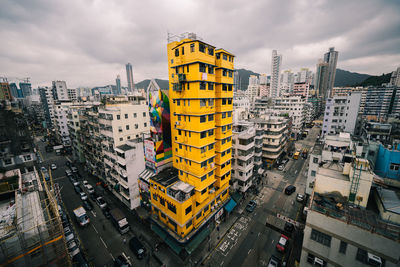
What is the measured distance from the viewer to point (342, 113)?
64625mm

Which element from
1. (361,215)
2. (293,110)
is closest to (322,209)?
(361,215)

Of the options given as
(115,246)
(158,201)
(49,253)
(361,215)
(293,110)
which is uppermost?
(293,110)

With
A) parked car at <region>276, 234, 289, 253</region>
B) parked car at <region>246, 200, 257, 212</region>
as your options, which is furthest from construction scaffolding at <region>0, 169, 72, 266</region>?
parked car at <region>246, 200, 257, 212</region>

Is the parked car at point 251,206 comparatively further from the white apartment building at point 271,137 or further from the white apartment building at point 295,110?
the white apartment building at point 295,110

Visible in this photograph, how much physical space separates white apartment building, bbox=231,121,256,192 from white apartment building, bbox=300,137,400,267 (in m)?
17.0

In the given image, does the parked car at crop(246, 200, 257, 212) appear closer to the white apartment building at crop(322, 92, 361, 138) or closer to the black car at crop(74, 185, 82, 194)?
the black car at crop(74, 185, 82, 194)

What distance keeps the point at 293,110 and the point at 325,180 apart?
7892 centimetres

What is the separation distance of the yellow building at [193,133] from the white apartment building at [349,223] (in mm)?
16539

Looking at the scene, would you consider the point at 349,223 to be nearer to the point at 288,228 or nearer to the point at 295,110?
the point at 288,228

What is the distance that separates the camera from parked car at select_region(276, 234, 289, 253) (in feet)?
87.4

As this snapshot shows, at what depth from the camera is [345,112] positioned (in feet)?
209

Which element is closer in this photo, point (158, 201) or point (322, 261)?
point (322, 261)

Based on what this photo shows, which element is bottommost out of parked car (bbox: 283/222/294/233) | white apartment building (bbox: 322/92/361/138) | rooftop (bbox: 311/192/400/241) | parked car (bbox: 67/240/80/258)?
parked car (bbox: 283/222/294/233)

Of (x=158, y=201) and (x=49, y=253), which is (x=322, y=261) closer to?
(x=158, y=201)
